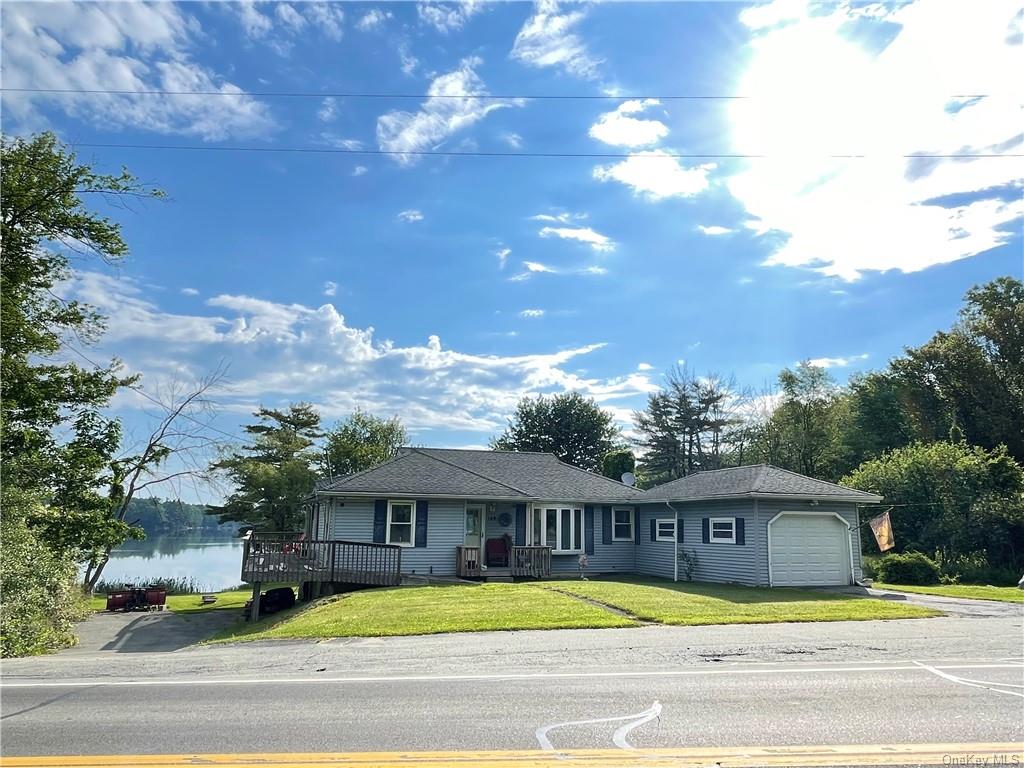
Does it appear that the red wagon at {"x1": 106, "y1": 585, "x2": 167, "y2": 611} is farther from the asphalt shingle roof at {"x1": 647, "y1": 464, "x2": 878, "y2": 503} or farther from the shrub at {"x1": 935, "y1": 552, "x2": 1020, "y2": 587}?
the shrub at {"x1": 935, "y1": 552, "x2": 1020, "y2": 587}

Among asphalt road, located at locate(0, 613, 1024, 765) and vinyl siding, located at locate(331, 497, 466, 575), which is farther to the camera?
vinyl siding, located at locate(331, 497, 466, 575)

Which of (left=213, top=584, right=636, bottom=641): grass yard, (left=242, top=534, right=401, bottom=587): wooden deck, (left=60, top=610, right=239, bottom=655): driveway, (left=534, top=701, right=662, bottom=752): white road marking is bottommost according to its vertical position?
(left=60, top=610, right=239, bottom=655): driveway

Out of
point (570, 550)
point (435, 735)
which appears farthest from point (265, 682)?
point (570, 550)

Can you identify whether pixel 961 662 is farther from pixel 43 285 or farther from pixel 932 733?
pixel 43 285

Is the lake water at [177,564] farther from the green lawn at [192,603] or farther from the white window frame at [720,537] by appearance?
the white window frame at [720,537]

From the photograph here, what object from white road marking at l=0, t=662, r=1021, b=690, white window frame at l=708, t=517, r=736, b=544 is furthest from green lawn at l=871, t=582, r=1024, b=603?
white road marking at l=0, t=662, r=1021, b=690

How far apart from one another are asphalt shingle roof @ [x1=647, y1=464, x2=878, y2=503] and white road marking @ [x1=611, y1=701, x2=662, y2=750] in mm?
14261

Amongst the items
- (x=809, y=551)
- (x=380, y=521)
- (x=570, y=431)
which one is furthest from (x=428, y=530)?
(x=570, y=431)

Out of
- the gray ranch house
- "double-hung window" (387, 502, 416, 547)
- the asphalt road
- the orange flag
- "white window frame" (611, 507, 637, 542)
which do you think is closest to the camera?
the asphalt road

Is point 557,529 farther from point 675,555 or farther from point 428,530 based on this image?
point 428,530

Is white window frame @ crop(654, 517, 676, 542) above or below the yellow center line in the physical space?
above

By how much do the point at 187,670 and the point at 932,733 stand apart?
818cm

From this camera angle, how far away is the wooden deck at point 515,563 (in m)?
22.1

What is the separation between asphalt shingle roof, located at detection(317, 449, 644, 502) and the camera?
22.6 m
